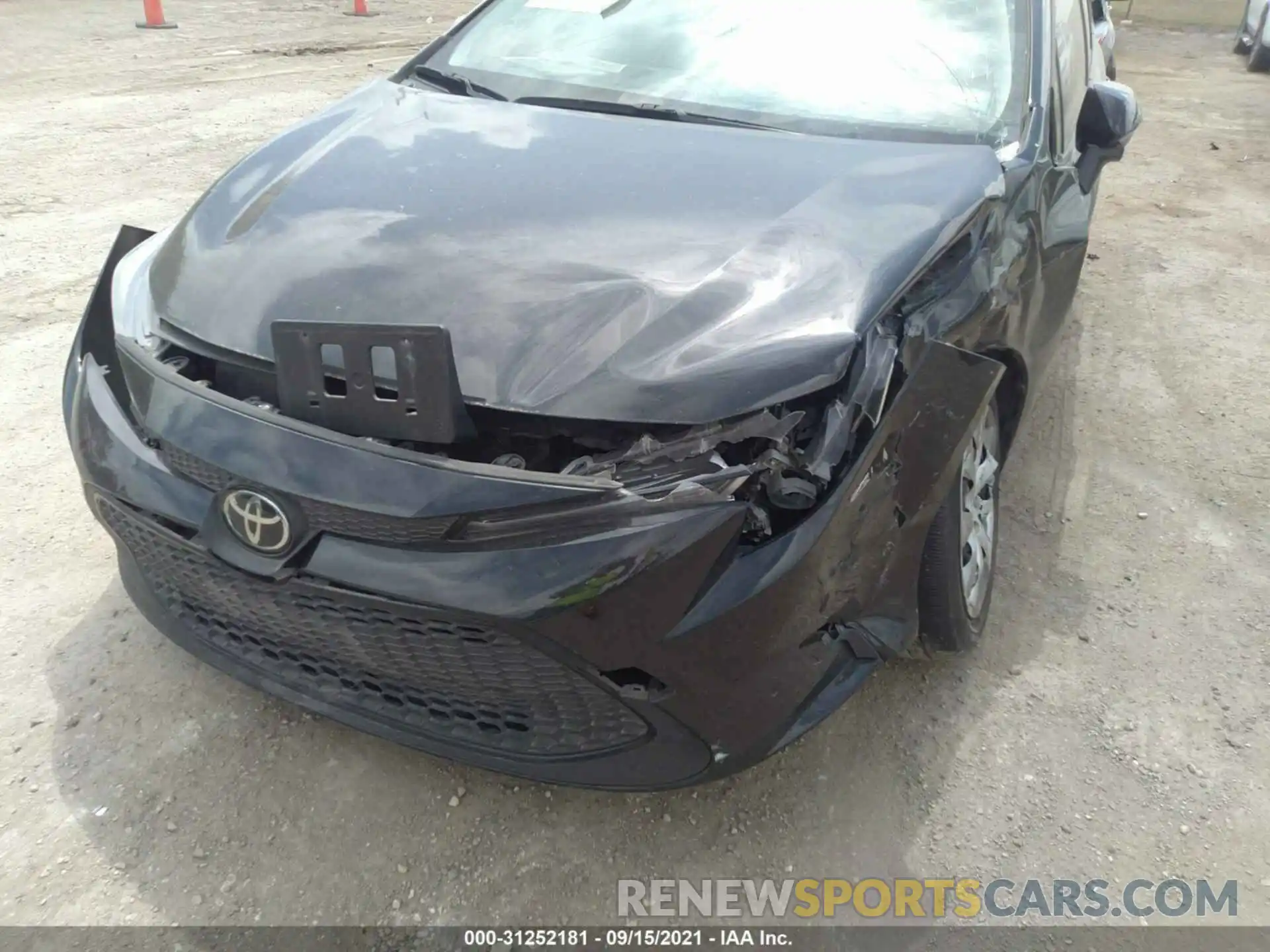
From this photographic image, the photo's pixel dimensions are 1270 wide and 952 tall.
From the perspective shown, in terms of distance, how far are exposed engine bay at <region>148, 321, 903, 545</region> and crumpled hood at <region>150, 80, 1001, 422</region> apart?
0.04 m

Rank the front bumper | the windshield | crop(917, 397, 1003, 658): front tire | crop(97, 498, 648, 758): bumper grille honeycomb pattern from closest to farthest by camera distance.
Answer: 1. the front bumper
2. crop(97, 498, 648, 758): bumper grille honeycomb pattern
3. crop(917, 397, 1003, 658): front tire
4. the windshield

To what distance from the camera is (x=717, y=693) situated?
1730 millimetres

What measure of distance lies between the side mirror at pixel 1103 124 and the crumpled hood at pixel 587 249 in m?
0.70

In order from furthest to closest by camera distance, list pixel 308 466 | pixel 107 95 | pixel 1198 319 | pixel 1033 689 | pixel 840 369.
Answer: pixel 107 95 < pixel 1198 319 < pixel 1033 689 < pixel 840 369 < pixel 308 466

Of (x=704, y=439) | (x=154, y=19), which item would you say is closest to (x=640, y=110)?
(x=704, y=439)

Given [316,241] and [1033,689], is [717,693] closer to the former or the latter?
[1033,689]

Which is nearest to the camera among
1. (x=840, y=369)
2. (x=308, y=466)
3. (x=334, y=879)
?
(x=308, y=466)

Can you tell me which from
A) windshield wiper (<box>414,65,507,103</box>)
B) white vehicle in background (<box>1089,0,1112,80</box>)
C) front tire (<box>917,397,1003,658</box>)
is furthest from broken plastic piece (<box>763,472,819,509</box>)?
white vehicle in background (<box>1089,0,1112,80</box>)

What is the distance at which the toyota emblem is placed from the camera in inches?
66.2

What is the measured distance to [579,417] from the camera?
171 cm

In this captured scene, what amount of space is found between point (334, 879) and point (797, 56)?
2.30 metres

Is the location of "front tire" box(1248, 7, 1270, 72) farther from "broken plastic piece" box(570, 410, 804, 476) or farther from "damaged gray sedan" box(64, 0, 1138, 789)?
"broken plastic piece" box(570, 410, 804, 476)

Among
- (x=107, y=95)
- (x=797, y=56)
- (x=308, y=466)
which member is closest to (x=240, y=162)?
(x=308, y=466)

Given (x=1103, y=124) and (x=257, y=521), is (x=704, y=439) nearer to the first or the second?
(x=257, y=521)
